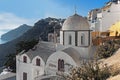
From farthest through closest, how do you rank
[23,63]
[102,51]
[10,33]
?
[10,33]
[23,63]
[102,51]

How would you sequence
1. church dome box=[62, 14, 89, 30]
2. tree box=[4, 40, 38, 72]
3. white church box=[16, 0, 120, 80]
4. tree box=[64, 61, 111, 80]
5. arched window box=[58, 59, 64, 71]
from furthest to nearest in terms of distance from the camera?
tree box=[4, 40, 38, 72] < church dome box=[62, 14, 89, 30] < arched window box=[58, 59, 64, 71] < white church box=[16, 0, 120, 80] < tree box=[64, 61, 111, 80]

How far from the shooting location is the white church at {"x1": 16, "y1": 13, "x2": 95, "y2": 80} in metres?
31.1

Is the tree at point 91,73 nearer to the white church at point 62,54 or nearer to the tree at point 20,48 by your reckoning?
the white church at point 62,54

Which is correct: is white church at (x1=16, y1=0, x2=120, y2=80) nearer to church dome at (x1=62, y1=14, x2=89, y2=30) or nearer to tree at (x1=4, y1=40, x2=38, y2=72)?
church dome at (x1=62, y1=14, x2=89, y2=30)

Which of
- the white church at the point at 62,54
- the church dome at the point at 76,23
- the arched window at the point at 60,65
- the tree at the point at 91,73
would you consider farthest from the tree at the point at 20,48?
the tree at the point at 91,73

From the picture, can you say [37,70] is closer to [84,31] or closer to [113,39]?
[84,31]

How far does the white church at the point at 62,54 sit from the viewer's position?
31094 mm

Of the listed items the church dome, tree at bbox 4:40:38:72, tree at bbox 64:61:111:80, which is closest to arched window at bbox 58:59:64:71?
the church dome

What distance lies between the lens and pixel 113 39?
34.6 metres

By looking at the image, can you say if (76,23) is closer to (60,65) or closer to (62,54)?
(62,54)

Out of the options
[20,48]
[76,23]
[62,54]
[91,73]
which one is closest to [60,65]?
[62,54]

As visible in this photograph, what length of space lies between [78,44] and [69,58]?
414 centimetres

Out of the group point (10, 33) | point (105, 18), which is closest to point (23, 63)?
point (105, 18)

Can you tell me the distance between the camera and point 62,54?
31.1 m
